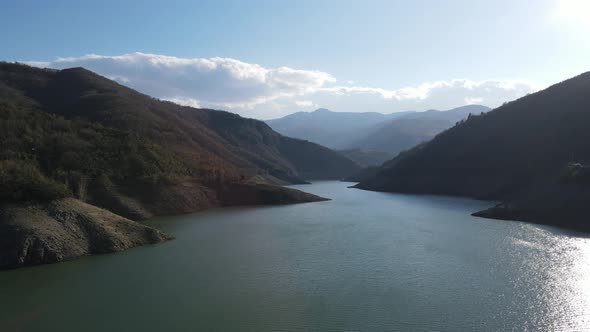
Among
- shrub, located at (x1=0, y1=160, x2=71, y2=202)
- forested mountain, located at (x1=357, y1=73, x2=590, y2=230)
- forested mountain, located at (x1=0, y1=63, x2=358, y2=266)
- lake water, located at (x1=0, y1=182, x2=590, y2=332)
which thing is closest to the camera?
lake water, located at (x1=0, y1=182, x2=590, y2=332)

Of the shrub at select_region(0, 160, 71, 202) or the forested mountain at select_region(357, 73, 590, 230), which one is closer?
the shrub at select_region(0, 160, 71, 202)

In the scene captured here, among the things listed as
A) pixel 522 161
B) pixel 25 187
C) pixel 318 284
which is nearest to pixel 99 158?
pixel 25 187

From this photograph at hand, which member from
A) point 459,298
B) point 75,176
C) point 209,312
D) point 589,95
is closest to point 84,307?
point 209,312

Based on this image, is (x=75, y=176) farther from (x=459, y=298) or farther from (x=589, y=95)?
(x=589, y=95)

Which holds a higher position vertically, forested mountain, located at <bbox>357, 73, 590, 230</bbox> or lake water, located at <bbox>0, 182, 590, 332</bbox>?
forested mountain, located at <bbox>357, 73, 590, 230</bbox>

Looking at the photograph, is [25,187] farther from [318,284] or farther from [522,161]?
[522,161]

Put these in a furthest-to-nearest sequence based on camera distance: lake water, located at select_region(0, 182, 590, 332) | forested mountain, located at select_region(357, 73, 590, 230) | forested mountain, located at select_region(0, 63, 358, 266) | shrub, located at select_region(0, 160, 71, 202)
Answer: forested mountain, located at select_region(357, 73, 590, 230), forested mountain, located at select_region(0, 63, 358, 266), shrub, located at select_region(0, 160, 71, 202), lake water, located at select_region(0, 182, 590, 332)

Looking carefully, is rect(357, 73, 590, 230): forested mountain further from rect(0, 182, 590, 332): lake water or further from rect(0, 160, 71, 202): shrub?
rect(0, 160, 71, 202): shrub

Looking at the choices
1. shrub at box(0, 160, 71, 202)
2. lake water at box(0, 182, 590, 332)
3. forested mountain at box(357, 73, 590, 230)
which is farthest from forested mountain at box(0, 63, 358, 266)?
forested mountain at box(357, 73, 590, 230)
